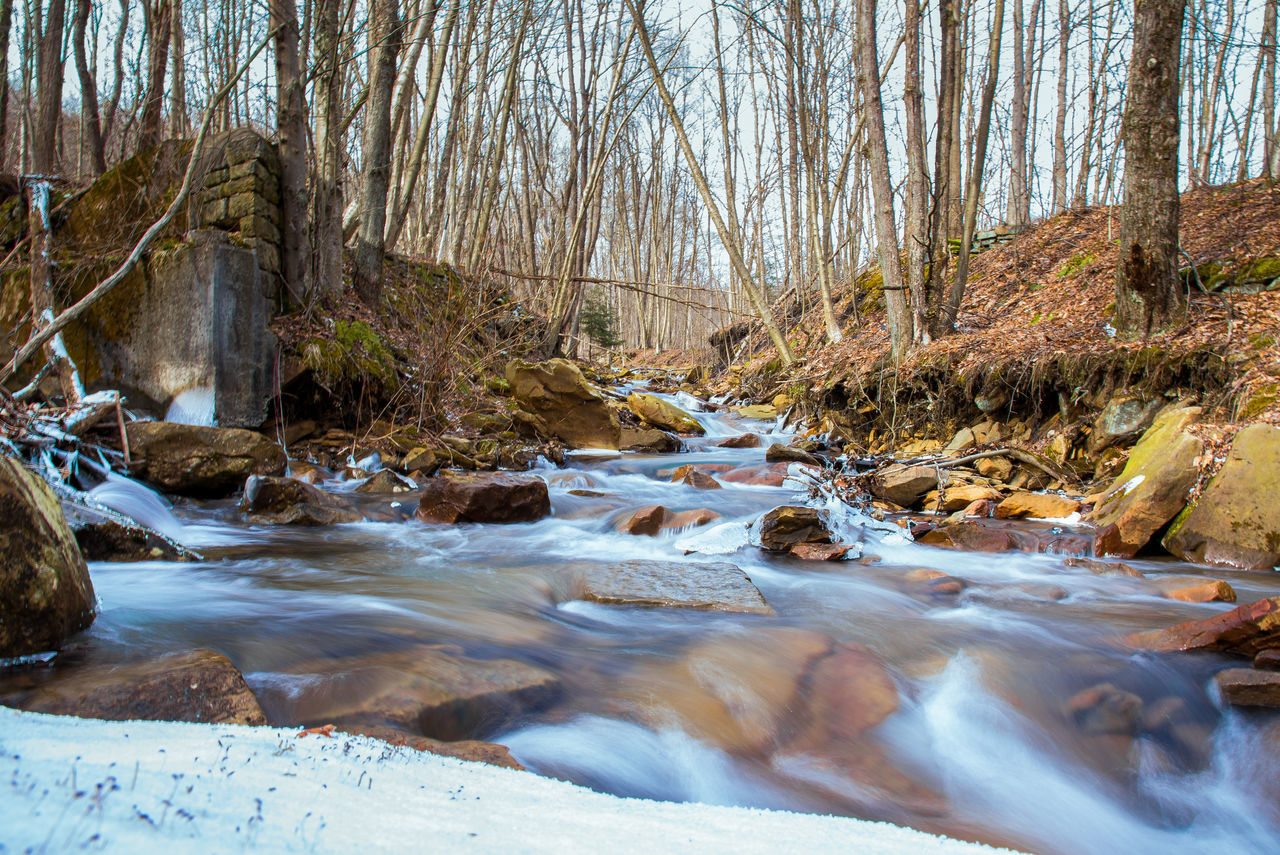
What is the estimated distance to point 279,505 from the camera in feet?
17.1

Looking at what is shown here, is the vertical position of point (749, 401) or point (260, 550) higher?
point (749, 401)

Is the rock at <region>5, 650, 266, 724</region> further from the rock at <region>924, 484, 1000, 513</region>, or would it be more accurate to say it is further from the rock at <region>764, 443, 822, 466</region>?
the rock at <region>764, 443, 822, 466</region>

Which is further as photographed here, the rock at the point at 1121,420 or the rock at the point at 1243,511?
the rock at the point at 1121,420

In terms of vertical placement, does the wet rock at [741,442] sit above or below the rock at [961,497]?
above

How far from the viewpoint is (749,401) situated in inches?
537

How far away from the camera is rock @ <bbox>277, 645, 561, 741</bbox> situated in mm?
2152

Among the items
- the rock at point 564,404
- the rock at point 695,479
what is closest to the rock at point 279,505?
the rock at point 695,479

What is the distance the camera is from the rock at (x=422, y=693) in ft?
7.06

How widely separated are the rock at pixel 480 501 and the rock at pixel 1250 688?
4.61 m

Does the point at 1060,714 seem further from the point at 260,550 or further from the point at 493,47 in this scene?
the point at 493,47

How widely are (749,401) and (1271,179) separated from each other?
858 centimetres

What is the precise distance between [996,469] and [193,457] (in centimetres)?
684

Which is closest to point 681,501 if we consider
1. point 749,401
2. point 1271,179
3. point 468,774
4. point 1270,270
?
point 468,774

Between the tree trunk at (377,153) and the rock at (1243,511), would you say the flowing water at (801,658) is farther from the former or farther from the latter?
the tree trunk at (377,153)
